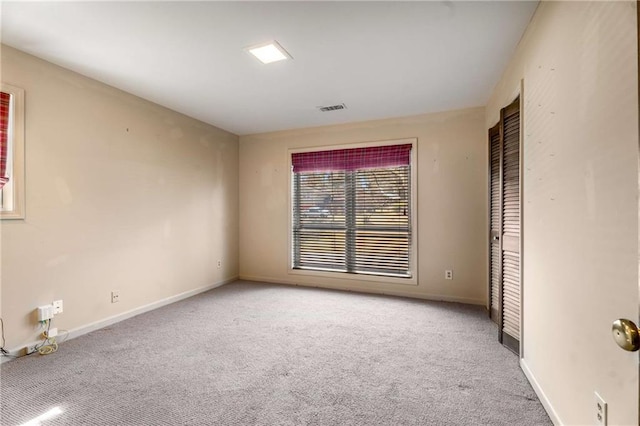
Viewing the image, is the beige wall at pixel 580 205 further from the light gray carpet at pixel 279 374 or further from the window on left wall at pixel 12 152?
the window on left wall at pixel 12 152

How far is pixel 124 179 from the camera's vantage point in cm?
329

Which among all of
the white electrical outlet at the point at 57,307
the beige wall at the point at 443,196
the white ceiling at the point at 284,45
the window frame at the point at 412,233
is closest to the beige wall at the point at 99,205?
the white electrical outlet at the point at 57,307

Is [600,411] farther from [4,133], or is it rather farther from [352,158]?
[4,133]

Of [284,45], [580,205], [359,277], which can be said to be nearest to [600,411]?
[580,205]

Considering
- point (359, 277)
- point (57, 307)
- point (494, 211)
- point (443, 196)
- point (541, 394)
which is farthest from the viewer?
point (359, 277)

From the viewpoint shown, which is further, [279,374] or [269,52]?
[269,52]

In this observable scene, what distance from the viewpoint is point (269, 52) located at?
8.13 ft

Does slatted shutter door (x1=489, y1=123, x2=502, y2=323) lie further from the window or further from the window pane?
the window pane

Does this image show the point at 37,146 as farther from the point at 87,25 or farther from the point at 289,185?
the point at 289,185

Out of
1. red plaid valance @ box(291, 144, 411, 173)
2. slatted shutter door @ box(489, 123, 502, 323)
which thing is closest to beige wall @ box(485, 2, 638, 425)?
slatted shutter door @ box(489, 123, 502, 323)

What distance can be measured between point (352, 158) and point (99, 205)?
322 cm

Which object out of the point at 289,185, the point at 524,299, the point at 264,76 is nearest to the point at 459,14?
the point at 264,76

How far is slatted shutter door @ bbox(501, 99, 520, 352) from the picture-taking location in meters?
2.43

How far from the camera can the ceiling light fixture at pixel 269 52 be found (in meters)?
2.38
